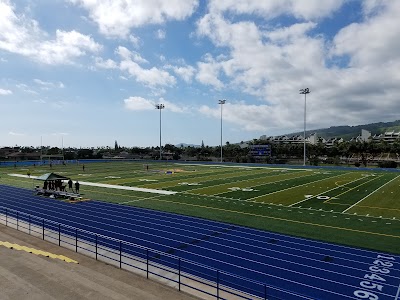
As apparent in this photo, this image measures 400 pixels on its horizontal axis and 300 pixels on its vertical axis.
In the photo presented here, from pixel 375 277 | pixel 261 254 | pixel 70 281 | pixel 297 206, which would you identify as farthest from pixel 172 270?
pixel 297 206

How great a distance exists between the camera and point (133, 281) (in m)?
10.5

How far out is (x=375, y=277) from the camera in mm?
11609

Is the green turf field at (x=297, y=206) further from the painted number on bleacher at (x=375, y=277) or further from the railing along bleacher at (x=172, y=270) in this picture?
the railing along bleacher at (x=172, y=270)

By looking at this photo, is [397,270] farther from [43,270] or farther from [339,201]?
[339,201]

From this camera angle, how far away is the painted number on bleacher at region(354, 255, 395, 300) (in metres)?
10.3

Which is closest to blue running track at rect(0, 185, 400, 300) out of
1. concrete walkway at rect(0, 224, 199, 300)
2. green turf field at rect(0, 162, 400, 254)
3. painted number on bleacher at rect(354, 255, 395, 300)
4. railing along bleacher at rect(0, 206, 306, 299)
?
painted number on bleacher at rect(354, 255, 395, 300)

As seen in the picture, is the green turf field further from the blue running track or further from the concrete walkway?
the concrete walkway

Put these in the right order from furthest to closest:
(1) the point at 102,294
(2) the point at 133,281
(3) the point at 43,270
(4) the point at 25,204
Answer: (4) the point at 25,204, (3) the point at 43,270, (2) the point at 133,281, (1) the point at 102,294

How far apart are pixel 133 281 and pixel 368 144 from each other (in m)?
99.5

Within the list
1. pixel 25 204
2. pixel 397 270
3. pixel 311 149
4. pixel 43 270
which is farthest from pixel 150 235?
pixel 311 149

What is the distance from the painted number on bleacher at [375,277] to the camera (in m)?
10.3

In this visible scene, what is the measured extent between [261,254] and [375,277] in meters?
4.38

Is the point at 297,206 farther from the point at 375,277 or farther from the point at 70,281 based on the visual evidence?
the point at 70,281

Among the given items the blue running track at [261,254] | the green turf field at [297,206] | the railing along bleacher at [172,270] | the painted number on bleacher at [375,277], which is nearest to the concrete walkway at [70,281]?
the railing along bleacher at [172,270]
